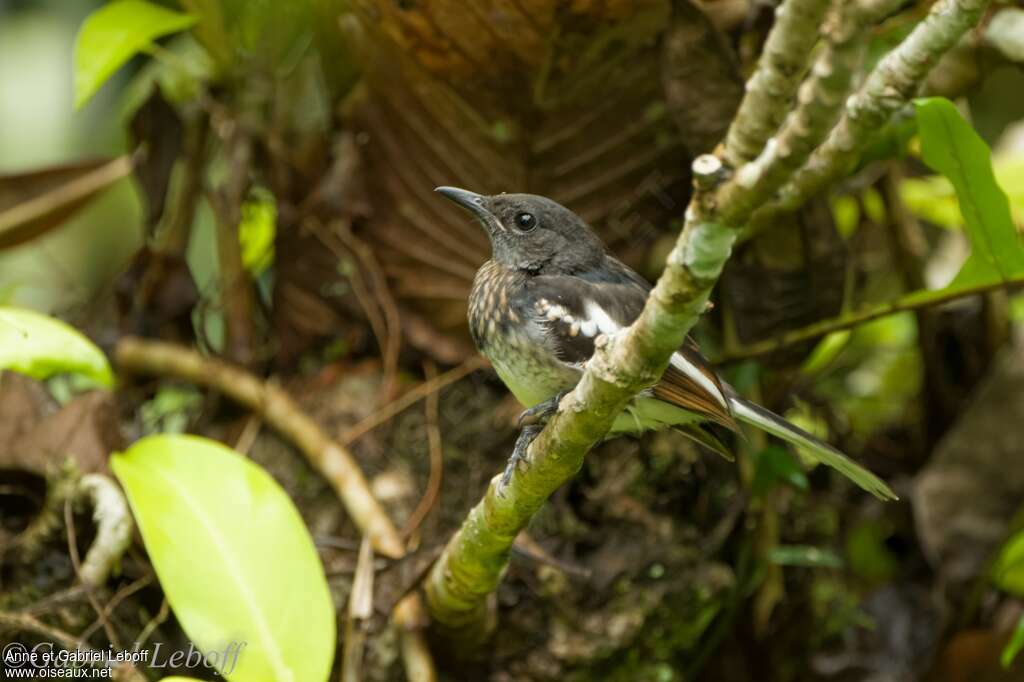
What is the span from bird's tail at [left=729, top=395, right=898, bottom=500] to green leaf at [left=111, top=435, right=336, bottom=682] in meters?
1.00

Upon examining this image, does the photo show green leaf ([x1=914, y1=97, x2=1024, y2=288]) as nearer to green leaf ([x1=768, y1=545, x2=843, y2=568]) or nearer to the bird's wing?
the bird's wing

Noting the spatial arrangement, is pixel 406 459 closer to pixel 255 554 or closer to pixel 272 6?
pixel 255 554

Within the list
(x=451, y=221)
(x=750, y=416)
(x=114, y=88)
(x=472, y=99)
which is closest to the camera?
(x=750, y=416)

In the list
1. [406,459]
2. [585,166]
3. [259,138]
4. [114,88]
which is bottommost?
[406,459]

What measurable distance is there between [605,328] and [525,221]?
0.42 metres

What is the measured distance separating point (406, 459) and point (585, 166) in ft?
3.08

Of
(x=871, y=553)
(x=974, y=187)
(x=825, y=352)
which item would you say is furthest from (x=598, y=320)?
(x=871, y=553)

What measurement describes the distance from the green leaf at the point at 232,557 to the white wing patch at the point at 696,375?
854 mm

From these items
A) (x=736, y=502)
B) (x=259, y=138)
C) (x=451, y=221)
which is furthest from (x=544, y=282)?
(x=259, y=138)

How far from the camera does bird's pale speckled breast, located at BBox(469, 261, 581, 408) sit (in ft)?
7.31

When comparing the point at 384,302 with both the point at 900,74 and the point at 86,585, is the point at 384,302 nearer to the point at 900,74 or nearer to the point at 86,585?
the point at 86,585

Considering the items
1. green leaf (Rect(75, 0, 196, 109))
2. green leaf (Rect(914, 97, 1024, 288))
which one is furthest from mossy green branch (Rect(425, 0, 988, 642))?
green leaf (Rect(75, 0, 196, 109))

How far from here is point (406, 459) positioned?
297cm

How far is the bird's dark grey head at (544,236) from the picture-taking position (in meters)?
2.48
